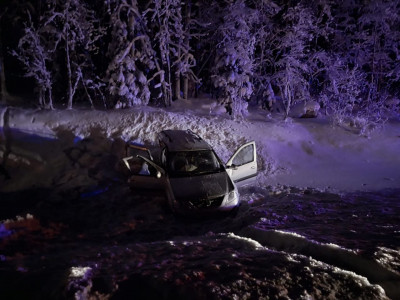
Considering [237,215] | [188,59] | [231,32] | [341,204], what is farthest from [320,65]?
[237,215]

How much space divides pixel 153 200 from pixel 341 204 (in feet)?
16.0

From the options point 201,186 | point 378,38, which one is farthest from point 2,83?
point 378,38

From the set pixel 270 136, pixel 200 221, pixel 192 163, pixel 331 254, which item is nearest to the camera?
pixel 331 254

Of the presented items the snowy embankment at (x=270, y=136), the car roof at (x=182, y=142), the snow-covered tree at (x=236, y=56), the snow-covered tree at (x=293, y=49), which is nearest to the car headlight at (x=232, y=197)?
the car roof at (x=182, y=142)

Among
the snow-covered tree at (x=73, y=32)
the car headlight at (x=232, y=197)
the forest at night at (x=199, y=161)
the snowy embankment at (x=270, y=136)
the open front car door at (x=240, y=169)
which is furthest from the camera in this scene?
the snow-covered tree at (x=73, y=32)

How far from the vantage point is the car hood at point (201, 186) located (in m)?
7.32

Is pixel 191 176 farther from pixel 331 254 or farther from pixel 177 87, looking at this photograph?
pixel 177 87

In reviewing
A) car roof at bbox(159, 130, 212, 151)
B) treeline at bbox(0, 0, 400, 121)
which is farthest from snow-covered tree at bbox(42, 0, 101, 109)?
car roof at bbox(159, 130, 212, 151)

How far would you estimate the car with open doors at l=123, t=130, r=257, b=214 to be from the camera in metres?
7.27

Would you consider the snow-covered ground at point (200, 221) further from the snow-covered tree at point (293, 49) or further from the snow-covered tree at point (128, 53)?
the snow-covered tree at point (293, 49)

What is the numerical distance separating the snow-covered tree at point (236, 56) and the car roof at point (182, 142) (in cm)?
509

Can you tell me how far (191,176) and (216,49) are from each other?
9244 mm

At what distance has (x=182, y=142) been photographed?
348 inches

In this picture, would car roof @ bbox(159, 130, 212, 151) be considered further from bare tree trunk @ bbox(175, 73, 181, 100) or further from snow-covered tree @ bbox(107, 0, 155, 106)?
bare tree trunk @ bbox(175, 73, 181, 100)
